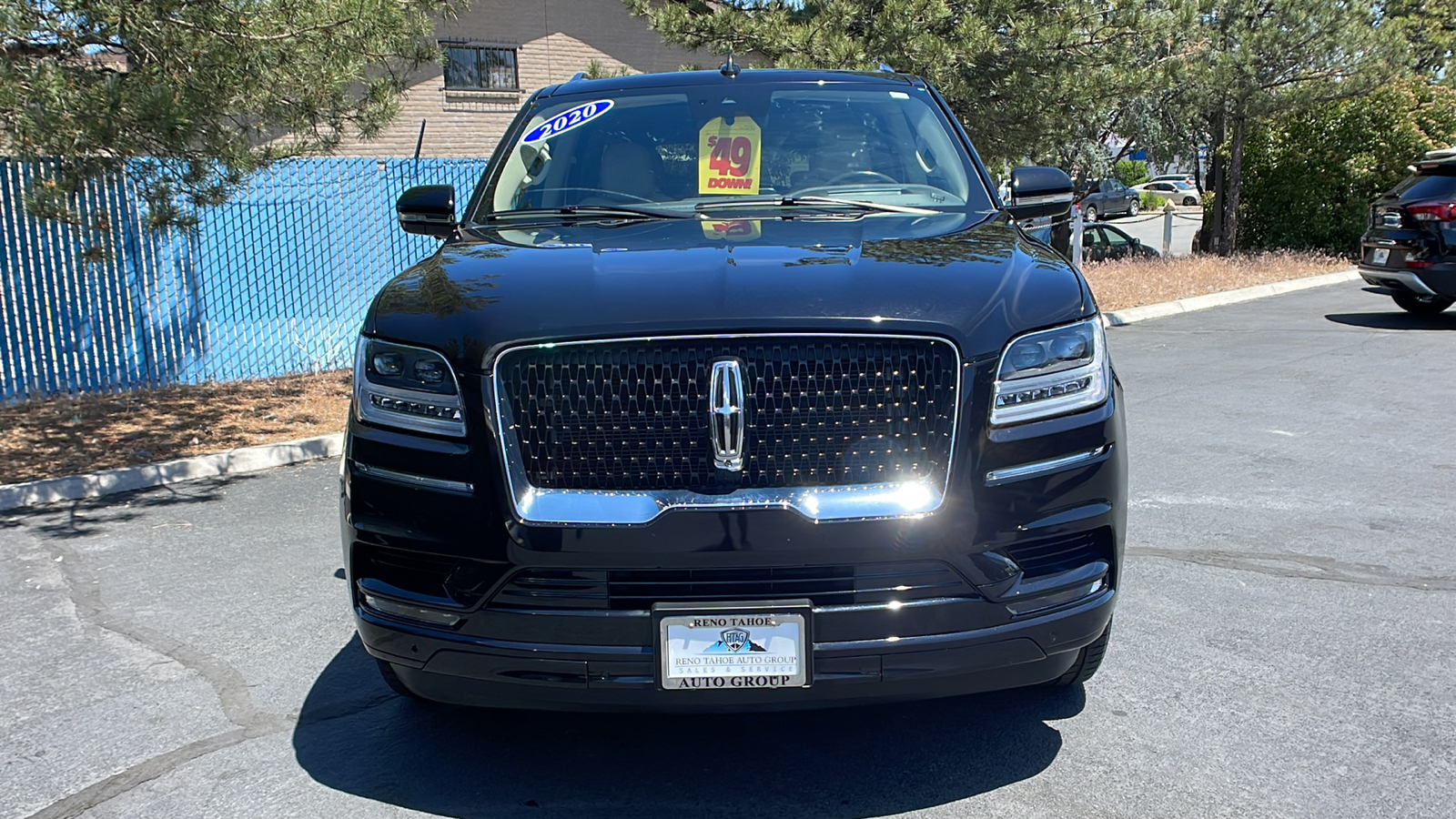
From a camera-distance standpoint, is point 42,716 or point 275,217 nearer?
point 42,716

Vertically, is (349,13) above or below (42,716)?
above

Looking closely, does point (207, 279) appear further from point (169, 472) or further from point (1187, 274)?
point (1187, 274)

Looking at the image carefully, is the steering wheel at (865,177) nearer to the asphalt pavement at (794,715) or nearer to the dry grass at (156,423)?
the asphalt pavement at (794,715)

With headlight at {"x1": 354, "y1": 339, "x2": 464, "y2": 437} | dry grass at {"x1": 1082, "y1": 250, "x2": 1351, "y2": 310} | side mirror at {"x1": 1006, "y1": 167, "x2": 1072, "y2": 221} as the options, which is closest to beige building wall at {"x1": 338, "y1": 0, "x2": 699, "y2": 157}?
dry grass at {"x1": 1082, "y1": 250, "x2": 1351, "y2": 310}

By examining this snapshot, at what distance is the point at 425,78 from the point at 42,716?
1781 cm

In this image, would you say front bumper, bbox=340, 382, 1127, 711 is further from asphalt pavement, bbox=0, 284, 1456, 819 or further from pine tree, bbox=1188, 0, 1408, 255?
pine tree, bbox=1188, 0, 1408, 255

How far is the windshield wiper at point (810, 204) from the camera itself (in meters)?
3.92

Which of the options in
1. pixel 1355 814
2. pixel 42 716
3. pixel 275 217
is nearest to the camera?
pixel 1355 814

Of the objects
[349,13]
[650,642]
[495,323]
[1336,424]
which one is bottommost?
[1336,424]

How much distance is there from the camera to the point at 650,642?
107 inches

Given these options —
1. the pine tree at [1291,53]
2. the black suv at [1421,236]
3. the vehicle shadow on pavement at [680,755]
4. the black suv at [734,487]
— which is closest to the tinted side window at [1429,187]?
the black suv at [1421,236]

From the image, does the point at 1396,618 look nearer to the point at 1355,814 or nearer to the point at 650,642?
the point at 1355,814

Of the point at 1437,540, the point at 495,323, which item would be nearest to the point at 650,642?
the point at 495,323

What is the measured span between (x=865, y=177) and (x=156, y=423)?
21.3ft
